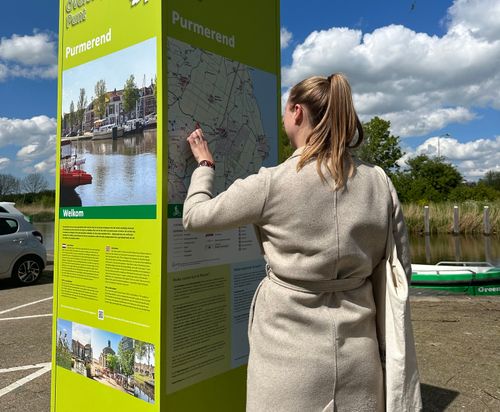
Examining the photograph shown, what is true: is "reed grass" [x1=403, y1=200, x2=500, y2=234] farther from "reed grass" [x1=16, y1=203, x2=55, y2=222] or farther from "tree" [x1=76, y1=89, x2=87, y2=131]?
"tree" [x1=76, y1=89, x2=87, y2=131]

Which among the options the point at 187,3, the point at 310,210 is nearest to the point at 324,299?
the point at 310,210

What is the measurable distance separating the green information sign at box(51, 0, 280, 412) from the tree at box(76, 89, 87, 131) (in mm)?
11

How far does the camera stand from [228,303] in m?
2.64

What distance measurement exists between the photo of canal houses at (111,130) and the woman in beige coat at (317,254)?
2.02ft

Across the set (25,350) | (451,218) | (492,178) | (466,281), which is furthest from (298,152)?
(492,178)

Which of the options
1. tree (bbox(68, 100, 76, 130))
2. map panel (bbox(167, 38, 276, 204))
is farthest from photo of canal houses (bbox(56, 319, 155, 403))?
tree (bbox(68, 100, 76, 130))

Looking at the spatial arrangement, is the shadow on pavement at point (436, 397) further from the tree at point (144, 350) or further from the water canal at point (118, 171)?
the water canal at point (118, 171)

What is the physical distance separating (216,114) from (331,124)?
3.00ft

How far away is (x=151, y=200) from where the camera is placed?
2.29 meters

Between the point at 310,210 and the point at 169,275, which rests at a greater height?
the point at 310,210

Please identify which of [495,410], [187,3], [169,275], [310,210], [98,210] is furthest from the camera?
[495,410]

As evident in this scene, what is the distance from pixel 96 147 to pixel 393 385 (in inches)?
74.1

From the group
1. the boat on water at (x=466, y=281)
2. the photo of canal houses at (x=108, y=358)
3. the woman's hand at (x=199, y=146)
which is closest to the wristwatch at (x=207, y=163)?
the woman's hand at (x=199, y=146)

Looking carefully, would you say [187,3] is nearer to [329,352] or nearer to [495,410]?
[329,352]
